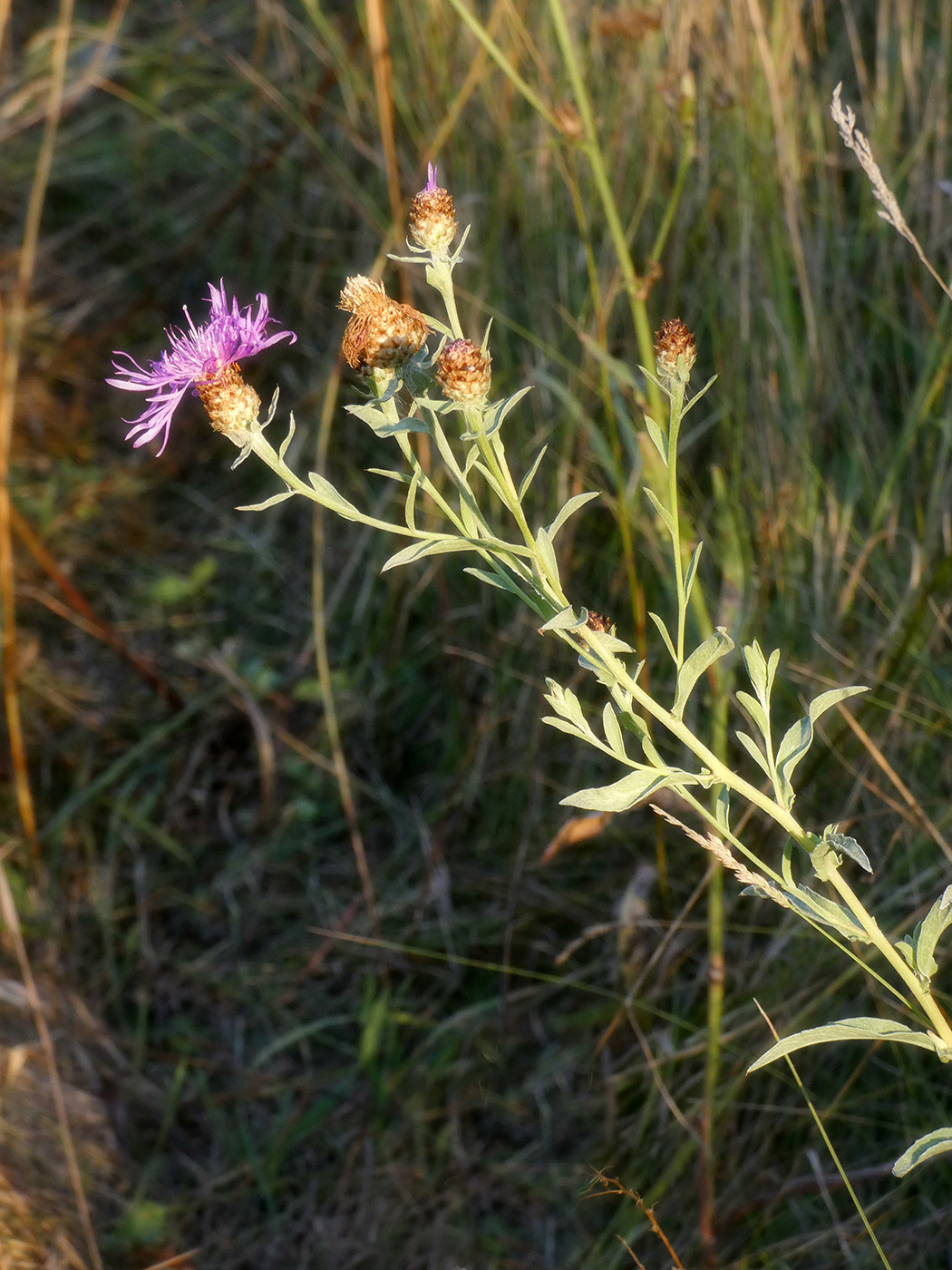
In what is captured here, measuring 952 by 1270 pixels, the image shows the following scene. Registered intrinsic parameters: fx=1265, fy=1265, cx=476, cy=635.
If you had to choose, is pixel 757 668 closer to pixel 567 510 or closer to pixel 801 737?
pixel 801 737

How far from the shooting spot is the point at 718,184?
6.68 feet

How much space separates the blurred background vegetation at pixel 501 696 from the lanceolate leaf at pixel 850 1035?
0.48 metres

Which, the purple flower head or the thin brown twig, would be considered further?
the thin brown twig

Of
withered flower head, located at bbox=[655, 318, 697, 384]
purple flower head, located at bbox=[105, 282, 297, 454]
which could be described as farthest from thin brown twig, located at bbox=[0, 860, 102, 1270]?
withered flower head, located at bbox=[655, 318, 697, 384]

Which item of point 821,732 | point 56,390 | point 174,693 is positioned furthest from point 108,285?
point 821,732

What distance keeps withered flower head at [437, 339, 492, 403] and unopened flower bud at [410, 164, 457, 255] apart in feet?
0.42

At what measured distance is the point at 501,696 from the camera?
202 cm

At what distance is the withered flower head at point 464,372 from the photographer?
85cm

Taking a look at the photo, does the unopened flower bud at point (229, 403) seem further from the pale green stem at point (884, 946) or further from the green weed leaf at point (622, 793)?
the pale green stem at point (884, 946)

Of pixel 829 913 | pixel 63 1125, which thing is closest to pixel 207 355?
pixel 829 913

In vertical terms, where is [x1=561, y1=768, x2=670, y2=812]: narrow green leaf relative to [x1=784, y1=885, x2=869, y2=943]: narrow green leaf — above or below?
above

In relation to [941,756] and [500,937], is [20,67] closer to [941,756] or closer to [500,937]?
[500,937]

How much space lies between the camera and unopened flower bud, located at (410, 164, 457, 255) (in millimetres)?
939

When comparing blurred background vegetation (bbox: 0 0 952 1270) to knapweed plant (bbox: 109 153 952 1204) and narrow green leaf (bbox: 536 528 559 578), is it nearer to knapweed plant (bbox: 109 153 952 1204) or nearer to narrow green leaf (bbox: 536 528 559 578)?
knapweed plant (bbox: 109 153 952 1204)
